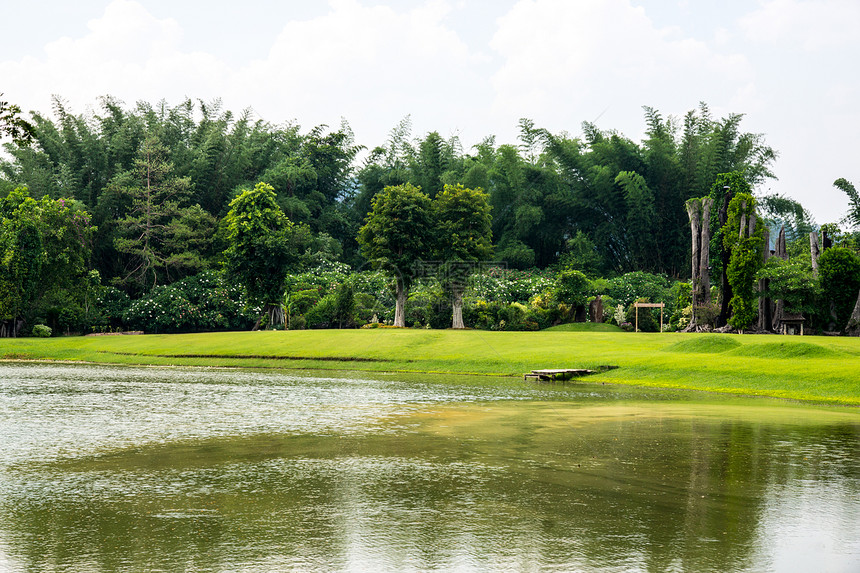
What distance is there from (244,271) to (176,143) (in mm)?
23829

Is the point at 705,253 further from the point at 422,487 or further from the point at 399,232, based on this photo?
the point at 422,487

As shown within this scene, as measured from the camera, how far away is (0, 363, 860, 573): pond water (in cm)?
598

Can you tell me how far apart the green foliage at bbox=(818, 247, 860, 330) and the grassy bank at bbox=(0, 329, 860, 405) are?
5.33 metres

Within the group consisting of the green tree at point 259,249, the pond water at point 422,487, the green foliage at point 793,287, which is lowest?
the pond water at point 422,487

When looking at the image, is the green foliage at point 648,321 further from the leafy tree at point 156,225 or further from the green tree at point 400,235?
the leafy tree at point 156,225

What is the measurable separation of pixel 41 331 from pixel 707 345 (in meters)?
36.2

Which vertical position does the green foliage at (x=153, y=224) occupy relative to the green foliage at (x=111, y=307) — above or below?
above

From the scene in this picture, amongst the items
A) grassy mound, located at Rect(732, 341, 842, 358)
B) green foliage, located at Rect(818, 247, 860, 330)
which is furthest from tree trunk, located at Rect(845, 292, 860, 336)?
grassy mound, located at Rect(732, 341, 842, 358)

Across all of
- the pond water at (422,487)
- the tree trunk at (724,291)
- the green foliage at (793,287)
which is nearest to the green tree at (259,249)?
the tree trunk at (724,291)

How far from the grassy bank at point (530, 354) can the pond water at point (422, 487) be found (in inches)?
215

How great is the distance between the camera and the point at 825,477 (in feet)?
30.5

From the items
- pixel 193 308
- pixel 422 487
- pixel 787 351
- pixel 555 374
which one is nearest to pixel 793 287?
pixel 787 351

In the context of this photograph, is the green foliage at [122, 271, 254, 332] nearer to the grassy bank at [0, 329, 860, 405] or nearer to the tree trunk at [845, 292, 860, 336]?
the grassy bank at [0, 329, 860, 405]

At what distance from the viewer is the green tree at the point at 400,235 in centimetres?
4212
